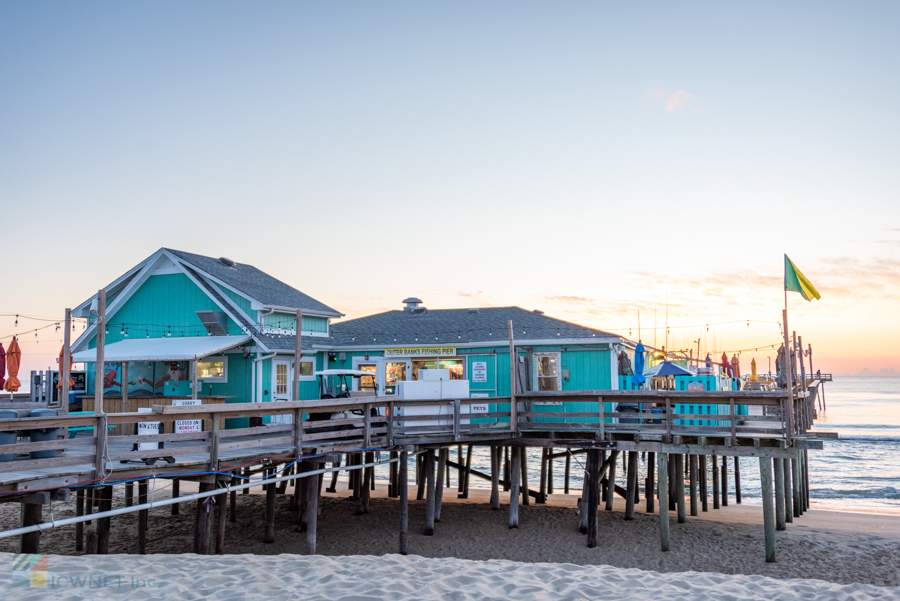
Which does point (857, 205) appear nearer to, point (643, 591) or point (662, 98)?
point (662, 98)

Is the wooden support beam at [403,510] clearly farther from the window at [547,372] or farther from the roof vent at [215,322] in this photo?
the roof vent at [215,322]

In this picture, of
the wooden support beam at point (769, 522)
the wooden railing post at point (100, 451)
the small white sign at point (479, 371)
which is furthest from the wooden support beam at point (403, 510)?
the wooden support beam at point (769, 522)

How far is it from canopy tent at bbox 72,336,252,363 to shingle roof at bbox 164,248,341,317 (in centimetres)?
189

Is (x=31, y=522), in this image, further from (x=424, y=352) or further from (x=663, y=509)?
(x=424, y=352)

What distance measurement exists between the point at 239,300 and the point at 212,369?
2.39 metres

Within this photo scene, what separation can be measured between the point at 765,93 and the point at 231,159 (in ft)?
52.8

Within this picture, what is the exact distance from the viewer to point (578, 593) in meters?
7.91

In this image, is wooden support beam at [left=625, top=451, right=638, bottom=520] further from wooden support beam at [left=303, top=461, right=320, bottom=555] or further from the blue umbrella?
wooden support beam at [left=303, top=461, right=320, bottom=555]

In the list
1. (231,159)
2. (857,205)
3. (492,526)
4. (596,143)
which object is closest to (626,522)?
(492,526)

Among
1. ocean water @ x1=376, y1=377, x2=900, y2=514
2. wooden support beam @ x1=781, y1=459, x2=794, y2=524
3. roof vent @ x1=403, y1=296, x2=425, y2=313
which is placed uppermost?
roof vent @ x1=403, y1=296, x2=425, y2=313

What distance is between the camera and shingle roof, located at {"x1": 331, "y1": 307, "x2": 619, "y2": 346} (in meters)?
21.1

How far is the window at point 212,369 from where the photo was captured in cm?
2092

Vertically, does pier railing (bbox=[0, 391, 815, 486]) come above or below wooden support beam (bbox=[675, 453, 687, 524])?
above

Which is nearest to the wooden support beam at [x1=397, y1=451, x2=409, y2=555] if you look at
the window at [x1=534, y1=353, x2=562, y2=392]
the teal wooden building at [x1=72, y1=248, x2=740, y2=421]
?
the teal wooden building at [x1=72, y1=248, x2=740, y2=421]
